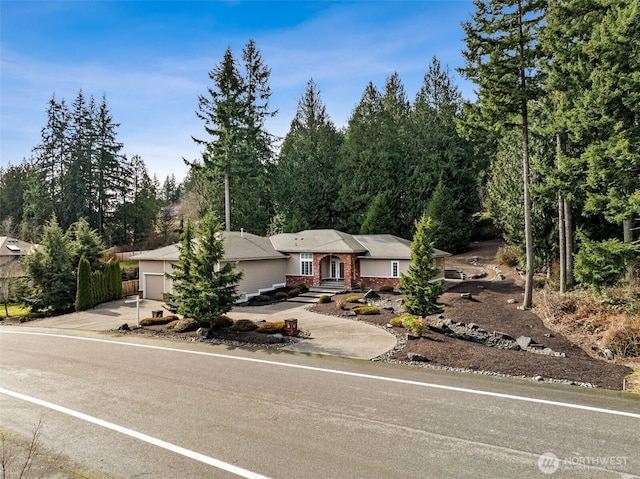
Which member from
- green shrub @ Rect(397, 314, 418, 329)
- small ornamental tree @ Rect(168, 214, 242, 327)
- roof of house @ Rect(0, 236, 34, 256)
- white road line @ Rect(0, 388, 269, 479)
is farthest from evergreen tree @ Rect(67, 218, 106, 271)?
green shrub @ Rect(397, 314, 418, 329)

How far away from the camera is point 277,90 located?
38375mm

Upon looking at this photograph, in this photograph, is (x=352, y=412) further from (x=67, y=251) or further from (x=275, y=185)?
(x=275, y=185)

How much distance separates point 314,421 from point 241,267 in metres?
17.3

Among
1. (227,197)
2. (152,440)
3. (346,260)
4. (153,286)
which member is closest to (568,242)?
(346,260)

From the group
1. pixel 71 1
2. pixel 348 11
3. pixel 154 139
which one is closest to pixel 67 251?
pixel 154 139

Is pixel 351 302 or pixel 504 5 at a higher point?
pixel 504 5

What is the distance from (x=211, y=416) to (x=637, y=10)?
1782cm

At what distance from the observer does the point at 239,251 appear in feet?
78.1

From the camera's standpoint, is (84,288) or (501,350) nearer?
(501,350)

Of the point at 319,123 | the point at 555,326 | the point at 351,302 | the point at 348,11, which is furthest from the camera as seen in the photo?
the point at 319,123

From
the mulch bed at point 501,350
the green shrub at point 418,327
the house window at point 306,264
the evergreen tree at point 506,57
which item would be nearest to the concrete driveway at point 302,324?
the green shrub at point 418,327

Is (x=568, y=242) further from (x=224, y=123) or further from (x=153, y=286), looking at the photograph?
(x=224, y=123)

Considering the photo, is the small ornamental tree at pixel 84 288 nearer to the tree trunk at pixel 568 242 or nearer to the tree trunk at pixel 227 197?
the tree trunk at pixel 227 197

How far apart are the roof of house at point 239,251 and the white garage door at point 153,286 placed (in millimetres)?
1167
